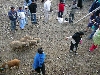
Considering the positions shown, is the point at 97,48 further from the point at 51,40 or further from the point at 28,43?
the point at 28,43

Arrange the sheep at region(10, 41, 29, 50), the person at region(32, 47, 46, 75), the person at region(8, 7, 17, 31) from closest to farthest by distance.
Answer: the person at region(32, 47, 46, 75)
the sheep at region(10, 41, 29, 50)
the person at region(8, 7, 17, 31)

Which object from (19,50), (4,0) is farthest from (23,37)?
(4,0)

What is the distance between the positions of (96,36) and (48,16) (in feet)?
14.7

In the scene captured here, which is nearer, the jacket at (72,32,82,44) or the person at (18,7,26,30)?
the jacket at (72,32,82,44)

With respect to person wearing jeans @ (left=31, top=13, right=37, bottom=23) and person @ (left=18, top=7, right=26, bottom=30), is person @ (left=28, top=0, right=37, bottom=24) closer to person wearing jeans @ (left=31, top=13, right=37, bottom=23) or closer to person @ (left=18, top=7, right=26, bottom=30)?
person wearing jeans @ (left=31, top=13, right=37, bottom=23)

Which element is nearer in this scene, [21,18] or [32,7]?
[21,18]

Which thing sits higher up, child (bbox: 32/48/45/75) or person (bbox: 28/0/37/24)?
person (bbox: 28/0/37/24)

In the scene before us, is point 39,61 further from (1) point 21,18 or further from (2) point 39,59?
(1) point 21,18

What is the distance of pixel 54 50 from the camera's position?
12.0 meters

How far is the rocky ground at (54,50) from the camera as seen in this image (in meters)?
10.9

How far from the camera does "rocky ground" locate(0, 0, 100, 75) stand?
10.9 meters

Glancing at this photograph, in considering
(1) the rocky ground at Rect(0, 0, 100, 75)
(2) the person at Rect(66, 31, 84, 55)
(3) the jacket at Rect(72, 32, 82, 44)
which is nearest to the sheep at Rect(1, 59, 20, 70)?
(1) the rocky ground at Rect(0, 0, 100, 75)

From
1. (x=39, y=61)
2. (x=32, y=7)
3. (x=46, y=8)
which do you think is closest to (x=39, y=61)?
(x=39, y=61)

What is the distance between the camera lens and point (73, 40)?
36.9 ft
